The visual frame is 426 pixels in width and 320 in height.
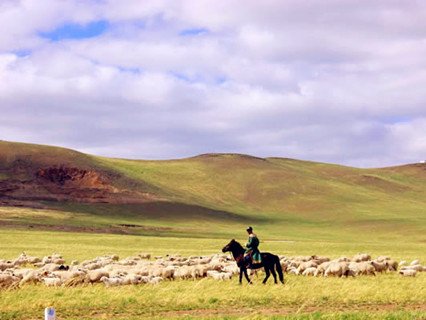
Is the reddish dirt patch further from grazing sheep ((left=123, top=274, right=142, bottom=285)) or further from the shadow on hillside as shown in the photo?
grazing sheep ((left=123, top=274, right=142, bottom=285))

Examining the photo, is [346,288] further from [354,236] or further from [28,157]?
[28,157]

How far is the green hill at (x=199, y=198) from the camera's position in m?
87.0

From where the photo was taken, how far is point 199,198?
12294cm

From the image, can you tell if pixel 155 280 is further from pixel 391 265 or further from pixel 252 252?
pixel 391 265

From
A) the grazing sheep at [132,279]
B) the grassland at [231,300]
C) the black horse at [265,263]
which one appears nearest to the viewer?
the grassland at [231,300]

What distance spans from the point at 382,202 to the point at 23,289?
4572 inches

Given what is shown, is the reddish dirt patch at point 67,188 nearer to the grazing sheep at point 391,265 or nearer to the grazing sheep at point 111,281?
the grazing sheep at point 391,265

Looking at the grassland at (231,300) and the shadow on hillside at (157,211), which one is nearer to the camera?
the grassland at (231,300)

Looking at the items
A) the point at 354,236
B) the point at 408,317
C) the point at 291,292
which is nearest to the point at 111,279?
the point at 291,292

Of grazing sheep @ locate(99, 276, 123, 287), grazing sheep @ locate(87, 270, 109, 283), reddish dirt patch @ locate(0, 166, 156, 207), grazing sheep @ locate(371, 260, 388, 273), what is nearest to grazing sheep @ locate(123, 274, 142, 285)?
grazing sheep @ locate(99, 276, 123, 287)

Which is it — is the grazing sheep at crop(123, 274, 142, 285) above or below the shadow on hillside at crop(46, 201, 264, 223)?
below

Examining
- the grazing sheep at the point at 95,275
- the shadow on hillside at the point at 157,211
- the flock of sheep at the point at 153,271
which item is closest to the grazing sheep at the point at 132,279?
the flock of sheep at the point at 153,271

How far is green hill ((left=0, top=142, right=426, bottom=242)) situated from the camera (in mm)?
87000

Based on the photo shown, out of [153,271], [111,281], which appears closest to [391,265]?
[153,271]
